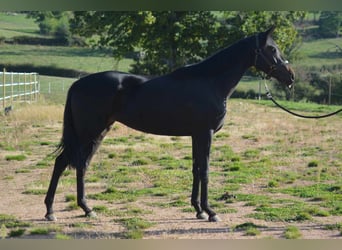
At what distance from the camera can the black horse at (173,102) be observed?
21.7 ft

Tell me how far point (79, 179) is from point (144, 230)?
1203mm

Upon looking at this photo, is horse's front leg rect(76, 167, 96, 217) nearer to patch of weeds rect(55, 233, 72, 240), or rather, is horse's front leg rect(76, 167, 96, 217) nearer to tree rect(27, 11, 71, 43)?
patch of weeds rect(55, 233, 72, 240)

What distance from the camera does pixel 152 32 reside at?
23.9m

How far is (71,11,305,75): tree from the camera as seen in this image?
23.8 meters

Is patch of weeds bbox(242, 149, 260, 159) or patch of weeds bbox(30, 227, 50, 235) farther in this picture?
patch of weeds bbox(242, 149, 260, 159)

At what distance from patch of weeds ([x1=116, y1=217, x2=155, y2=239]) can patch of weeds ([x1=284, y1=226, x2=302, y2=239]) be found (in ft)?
4.76

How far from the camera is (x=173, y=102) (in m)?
6.62

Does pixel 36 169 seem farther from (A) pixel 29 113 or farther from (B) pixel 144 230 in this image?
(A) pixel 29 113

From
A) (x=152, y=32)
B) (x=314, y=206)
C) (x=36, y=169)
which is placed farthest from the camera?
(x=152, y=32)

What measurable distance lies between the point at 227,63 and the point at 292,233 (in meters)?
2.15

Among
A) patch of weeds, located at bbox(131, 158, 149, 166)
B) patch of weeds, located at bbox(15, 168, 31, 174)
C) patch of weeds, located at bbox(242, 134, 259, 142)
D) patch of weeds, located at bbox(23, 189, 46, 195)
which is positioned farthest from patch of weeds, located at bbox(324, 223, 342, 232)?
patch of weeds, located at bbox(242, 134, 259, 142)

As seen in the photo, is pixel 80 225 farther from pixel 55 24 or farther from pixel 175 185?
pixel 55 24
